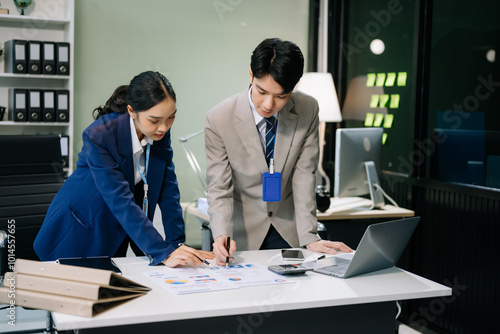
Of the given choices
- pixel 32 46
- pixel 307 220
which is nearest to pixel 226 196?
pixel 307 220

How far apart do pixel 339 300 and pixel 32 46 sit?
3531 millimetres

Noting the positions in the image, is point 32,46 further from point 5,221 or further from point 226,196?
point 226,196

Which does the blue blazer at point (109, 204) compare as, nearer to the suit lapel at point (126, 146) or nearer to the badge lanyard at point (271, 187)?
the suit lapel at point (126, 146)

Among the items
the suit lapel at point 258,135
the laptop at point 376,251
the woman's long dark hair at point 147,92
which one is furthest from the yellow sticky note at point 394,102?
the woman's long dark hair at point 147,92

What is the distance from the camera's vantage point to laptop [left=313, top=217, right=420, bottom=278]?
1814mm

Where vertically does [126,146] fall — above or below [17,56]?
below

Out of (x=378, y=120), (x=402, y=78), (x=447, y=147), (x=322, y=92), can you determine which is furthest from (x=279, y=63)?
(x=378, y=120)

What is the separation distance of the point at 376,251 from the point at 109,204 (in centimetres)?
91

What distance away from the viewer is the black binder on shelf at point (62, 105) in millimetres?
4465

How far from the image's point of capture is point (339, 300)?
66.3 inches

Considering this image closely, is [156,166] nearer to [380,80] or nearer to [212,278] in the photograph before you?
[212,278]

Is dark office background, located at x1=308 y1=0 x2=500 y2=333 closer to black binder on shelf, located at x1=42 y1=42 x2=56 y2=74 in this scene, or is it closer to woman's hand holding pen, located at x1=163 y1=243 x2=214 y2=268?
woman's hand holding pen, located at x1=163 y1=243 x2=214 y2=268

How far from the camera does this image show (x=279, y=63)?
202 cm

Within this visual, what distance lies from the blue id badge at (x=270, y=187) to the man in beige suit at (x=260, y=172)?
4 centimetres
